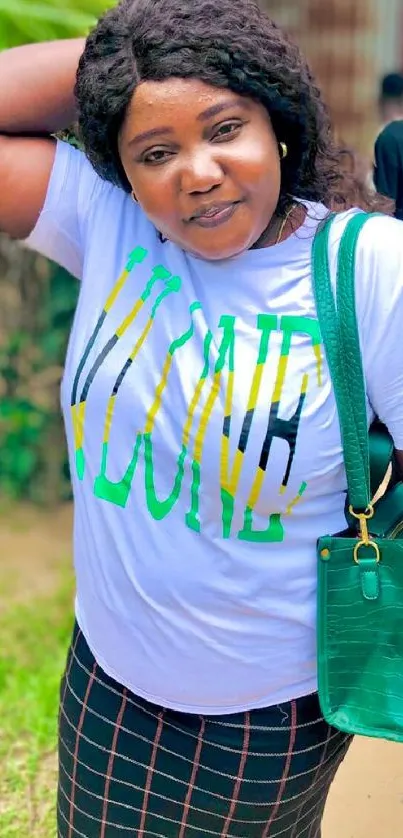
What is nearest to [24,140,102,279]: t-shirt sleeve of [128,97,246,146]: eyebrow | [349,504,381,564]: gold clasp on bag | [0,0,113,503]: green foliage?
[128,97,246,146]: eyebrow

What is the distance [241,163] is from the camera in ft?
4.29

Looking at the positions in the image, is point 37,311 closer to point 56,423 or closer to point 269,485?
point 56,423

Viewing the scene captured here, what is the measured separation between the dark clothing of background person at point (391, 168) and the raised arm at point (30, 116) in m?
0.96

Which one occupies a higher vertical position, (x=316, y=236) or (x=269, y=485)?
(x=316, y=236)

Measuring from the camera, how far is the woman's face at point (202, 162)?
129 centimetres

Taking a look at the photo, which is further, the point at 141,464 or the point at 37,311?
the point at 37,311

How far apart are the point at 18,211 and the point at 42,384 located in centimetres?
305

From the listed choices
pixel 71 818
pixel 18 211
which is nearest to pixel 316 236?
pixel 18 211

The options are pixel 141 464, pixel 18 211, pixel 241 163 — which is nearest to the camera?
pixel 241 163

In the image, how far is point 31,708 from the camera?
3.19 meters

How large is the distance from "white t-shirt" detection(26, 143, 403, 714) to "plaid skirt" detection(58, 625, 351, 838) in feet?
0.17

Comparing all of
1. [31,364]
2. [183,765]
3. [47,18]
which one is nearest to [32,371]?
[31,364]

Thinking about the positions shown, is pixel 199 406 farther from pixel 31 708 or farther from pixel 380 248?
pixel 31 708

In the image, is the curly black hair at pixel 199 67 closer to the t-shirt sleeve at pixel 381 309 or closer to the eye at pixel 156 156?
the eye at pixel 156 156
